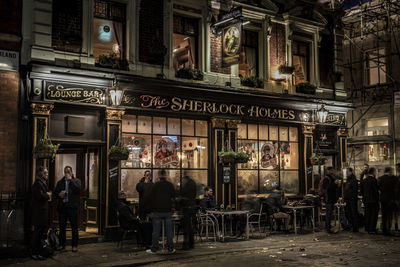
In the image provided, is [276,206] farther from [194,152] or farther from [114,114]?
[114,114]

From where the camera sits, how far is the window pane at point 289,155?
1747 centimetres

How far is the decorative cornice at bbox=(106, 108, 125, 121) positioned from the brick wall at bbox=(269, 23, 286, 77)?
6.73m

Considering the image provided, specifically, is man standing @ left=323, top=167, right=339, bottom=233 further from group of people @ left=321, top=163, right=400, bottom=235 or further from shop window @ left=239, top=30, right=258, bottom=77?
shop window @ left=239, top=30, right=258, bottom=77

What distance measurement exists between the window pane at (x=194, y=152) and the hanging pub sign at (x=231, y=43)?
2.86 meters

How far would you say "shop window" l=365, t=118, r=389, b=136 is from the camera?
2578 centimetres

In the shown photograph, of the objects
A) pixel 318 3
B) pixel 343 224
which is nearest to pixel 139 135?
pixel 343 224

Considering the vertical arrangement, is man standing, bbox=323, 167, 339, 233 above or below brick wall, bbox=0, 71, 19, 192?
below

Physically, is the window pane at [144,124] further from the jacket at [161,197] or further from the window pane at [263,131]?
the window pane at [263,131]

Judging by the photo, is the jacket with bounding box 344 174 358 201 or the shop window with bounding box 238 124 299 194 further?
the shop window with bounding box 238 124 299 194

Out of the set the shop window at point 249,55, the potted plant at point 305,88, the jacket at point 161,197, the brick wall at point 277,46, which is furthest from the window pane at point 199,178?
the potted plant at point 305,88

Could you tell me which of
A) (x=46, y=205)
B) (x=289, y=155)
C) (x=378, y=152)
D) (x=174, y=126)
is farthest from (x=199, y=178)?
(x=378, y=152)

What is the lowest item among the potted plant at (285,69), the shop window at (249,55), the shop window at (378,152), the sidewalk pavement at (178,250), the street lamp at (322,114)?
the sidewalk pavement at (178,250)

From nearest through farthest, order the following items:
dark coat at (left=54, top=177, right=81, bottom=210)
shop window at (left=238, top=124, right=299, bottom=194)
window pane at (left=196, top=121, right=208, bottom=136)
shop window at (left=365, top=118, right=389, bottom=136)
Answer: dark coat at (left=54, top=177, right=81, bottom=210) < window pane at (left=196, top=121, right=208, bottom=136) < shop window at (left=238, top=124, right=299, bottom=194) < shop window at (left=365, top=118, right=389, bottom=136)

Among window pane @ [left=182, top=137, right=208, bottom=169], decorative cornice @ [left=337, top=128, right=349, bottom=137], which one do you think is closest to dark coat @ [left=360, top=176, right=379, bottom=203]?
decorative cornice @ [left=337, top=128, right=349, bottom=137]
